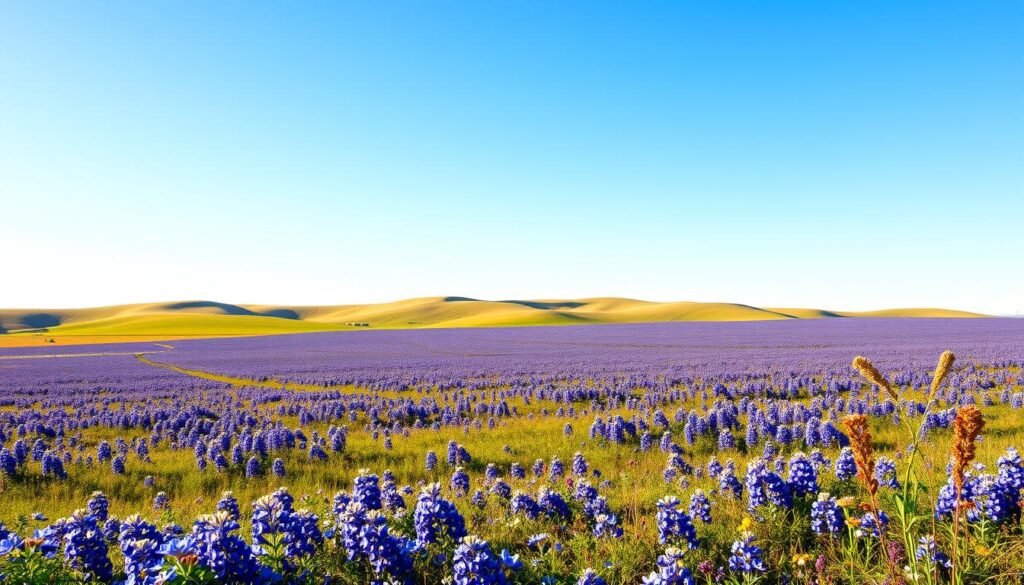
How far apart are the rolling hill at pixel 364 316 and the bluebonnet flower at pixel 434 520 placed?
103480 millimetres

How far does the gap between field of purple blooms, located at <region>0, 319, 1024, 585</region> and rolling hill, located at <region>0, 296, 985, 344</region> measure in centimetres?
8473

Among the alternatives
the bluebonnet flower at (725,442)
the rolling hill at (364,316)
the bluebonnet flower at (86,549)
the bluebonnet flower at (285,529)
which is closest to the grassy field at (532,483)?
the bluebonnet flower at (725,442)

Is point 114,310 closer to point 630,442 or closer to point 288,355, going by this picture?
point 288,355

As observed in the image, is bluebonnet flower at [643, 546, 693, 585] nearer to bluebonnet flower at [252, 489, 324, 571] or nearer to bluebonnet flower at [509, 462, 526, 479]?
bluebonnet flower at [252, 489, 324, 571]

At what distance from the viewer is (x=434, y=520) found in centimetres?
407

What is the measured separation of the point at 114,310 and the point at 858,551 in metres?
188

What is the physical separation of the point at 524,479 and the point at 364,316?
14344cm

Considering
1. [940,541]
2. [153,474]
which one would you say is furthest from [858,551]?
[153,474]

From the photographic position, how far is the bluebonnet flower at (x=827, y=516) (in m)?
4.55

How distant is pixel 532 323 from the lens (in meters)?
113

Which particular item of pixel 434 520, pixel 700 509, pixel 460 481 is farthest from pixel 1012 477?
pixel 460 481

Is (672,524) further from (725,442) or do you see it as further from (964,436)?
(725,442)

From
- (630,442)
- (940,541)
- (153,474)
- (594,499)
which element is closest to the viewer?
(940,541)

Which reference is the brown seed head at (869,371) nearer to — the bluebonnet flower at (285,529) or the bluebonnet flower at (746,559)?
the bluebonnet flower at (746,559)
